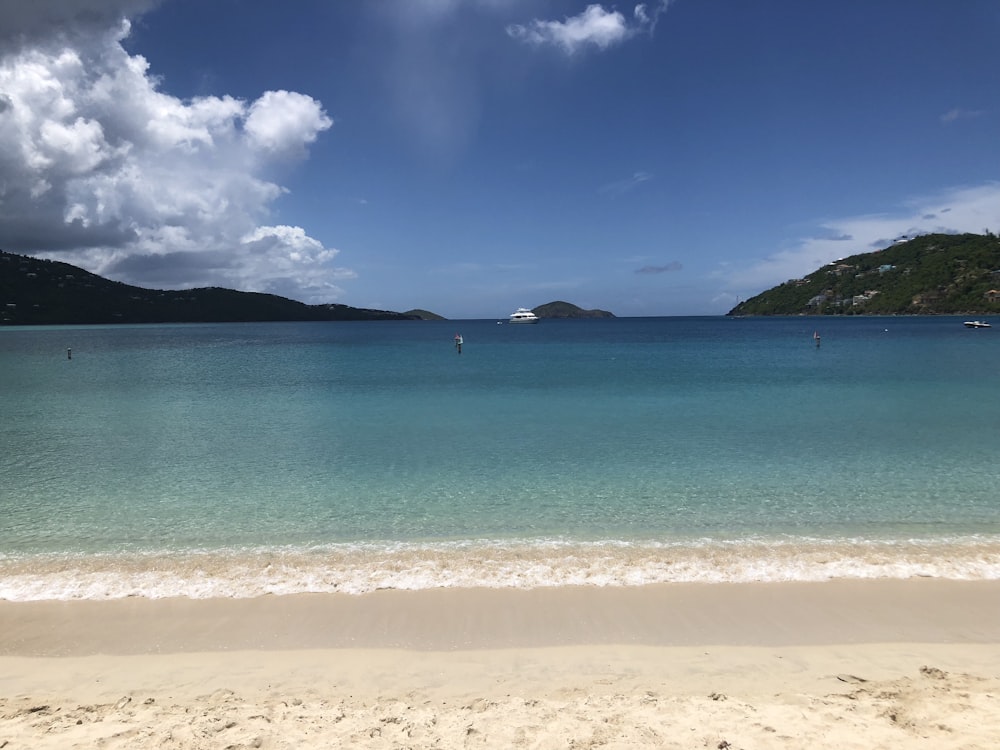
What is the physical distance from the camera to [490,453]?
1627 cm

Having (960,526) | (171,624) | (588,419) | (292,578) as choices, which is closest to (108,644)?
(171,624)

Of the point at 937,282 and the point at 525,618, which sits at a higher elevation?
the point at 937,282

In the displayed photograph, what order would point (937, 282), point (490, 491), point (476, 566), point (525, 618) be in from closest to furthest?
point (525, 618), point (476, 566), point (490, 491), point (937, 282)

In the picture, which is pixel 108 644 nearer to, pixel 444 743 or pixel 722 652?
pixel 444 743

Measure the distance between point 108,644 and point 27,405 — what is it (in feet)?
84.0

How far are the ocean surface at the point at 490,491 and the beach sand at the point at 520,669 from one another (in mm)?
702

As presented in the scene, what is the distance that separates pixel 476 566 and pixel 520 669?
2.69 meters

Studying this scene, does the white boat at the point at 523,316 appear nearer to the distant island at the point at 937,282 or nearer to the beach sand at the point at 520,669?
the distant island at the point at 937,282

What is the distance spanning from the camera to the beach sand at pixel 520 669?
4801 millimetres

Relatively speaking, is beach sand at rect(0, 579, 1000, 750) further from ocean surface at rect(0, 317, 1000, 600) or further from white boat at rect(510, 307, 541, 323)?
white boat at rect(510, 307, 541, 323)

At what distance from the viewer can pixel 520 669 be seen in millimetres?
5969

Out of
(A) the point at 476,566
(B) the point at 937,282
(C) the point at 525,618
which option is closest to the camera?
(C) the point at 525,618

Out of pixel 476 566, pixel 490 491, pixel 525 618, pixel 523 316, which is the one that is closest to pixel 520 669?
pixel 525 618

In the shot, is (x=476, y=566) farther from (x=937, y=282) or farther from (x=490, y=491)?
(x=937, y=282)
